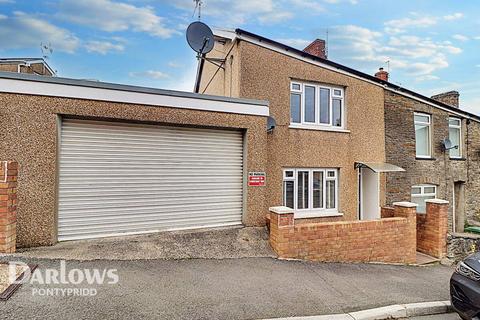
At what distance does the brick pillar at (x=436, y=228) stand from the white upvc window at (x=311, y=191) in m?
2.76

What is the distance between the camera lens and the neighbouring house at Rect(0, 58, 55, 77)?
583 inches

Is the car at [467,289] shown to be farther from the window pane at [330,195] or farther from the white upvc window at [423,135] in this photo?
the white upvc window at [423,135]

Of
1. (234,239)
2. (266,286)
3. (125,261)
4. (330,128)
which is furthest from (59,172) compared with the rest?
(330,128)

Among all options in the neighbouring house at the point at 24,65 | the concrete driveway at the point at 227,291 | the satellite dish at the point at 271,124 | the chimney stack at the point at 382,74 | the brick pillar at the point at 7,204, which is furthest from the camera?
the neighbouring house at the point at 24,65

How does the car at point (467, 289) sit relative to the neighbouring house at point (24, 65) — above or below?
below

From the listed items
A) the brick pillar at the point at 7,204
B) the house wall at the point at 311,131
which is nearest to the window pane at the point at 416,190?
the house wall at the point at 311,131

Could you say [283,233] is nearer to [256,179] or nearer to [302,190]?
[256,179]

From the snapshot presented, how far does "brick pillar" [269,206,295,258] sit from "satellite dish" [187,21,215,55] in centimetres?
533

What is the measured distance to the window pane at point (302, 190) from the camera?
362 inches

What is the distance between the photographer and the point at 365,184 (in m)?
10.5

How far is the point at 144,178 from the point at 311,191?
5319mm

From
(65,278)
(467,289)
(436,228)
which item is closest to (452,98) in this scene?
(436,228)

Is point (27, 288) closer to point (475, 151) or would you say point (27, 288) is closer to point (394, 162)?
point (394, 162)

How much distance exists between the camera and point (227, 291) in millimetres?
4441
